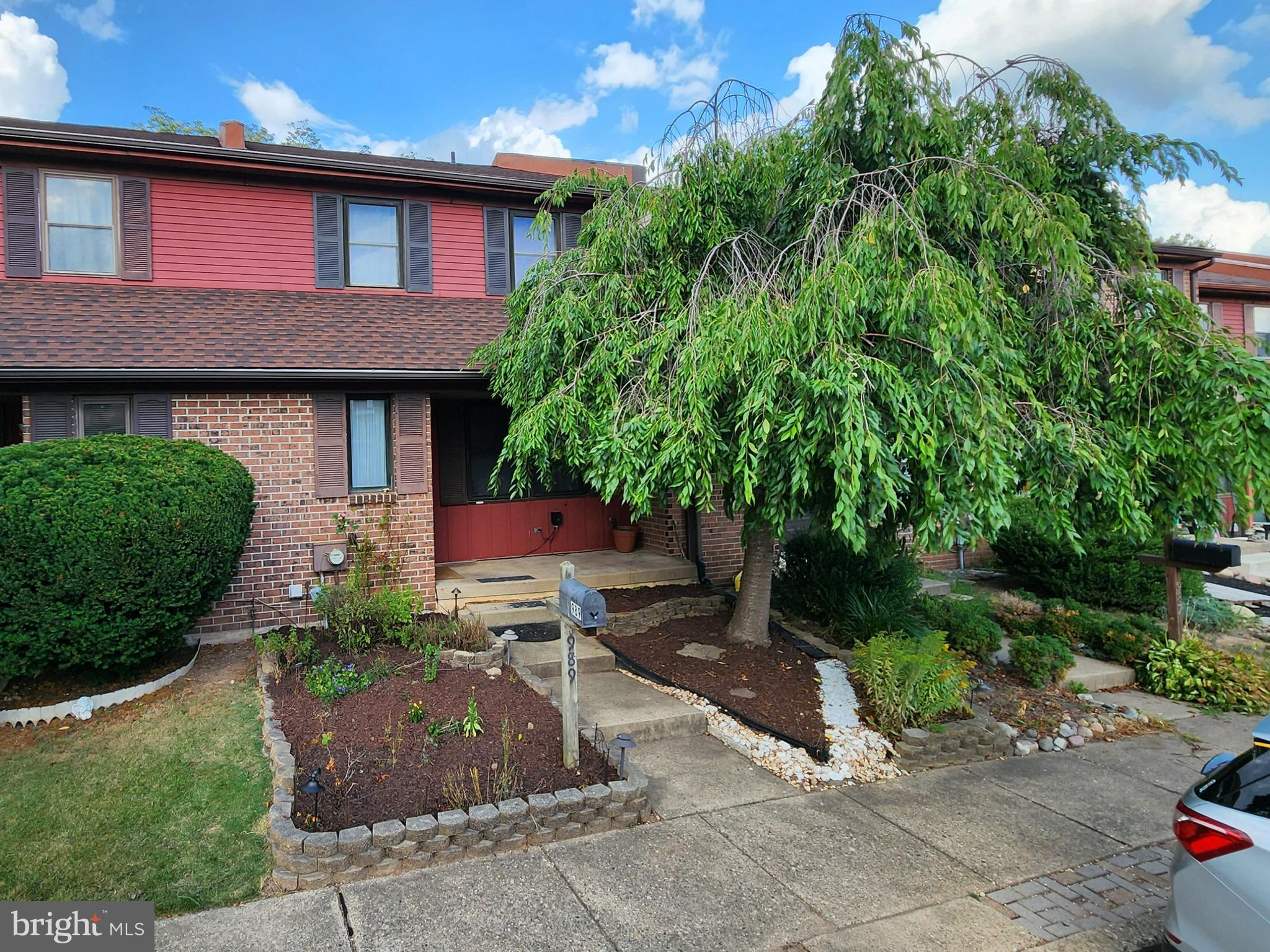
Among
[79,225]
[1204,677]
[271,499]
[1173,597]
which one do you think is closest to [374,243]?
[79,225]

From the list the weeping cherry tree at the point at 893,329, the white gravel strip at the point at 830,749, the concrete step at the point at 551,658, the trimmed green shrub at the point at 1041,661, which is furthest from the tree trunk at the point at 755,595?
the trimmed green shrub at the point at 1041,661

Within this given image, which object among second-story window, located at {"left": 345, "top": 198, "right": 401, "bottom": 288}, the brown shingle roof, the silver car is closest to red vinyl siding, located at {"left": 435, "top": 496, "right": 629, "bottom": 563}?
the brown shingle roof

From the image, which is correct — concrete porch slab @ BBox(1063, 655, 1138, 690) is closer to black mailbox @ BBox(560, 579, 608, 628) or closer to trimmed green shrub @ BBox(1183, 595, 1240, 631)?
trimmed green shrub @ BBox(1183, 595, 1240, 631)

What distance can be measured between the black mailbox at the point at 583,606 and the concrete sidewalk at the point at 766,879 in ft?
4.10

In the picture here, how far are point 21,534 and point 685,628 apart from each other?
602 cm

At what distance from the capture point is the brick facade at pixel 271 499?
8.02 meters

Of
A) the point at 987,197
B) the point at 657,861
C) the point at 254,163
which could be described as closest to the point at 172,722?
the point at 657,861

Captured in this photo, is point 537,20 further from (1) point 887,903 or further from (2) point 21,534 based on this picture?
(1) point 887,903

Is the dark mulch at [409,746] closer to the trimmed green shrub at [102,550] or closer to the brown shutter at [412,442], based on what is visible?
the trimmed green shrub at [102,550]

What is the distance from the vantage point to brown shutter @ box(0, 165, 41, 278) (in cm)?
845

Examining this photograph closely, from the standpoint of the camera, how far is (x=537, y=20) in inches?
505

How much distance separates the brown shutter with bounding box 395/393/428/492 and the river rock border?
2.85 meters

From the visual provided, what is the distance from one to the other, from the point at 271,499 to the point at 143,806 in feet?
14.2

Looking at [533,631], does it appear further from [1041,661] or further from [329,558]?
[1041,661]
